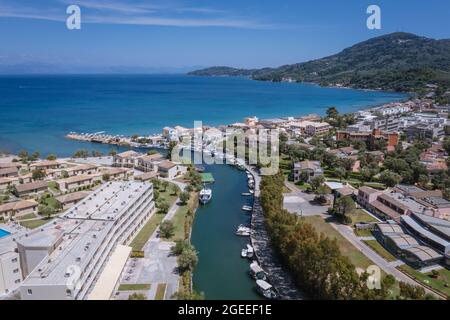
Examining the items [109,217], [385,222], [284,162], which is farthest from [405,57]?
[109,217]

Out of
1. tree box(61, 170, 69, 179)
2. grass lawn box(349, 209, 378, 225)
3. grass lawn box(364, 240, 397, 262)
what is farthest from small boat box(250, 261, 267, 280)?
tree box(61, 170, 69, 179)

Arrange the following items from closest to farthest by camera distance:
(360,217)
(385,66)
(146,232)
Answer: (146,232) < (360,217) < (385,66)

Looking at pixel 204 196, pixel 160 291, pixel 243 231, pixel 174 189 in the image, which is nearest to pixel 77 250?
pixel 160 291

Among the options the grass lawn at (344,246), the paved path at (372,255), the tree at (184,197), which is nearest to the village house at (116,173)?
the tree at (184,197)

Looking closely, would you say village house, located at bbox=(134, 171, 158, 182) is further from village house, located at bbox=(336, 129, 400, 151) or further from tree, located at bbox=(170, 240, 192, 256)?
village house, located at bbox=(336, 129, 400, 151)

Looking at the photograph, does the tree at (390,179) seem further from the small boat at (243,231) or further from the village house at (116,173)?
the village house at (116,173)

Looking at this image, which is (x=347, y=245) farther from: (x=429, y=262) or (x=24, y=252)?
(x=24, y=252)

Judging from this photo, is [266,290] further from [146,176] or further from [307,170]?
[146,176]
